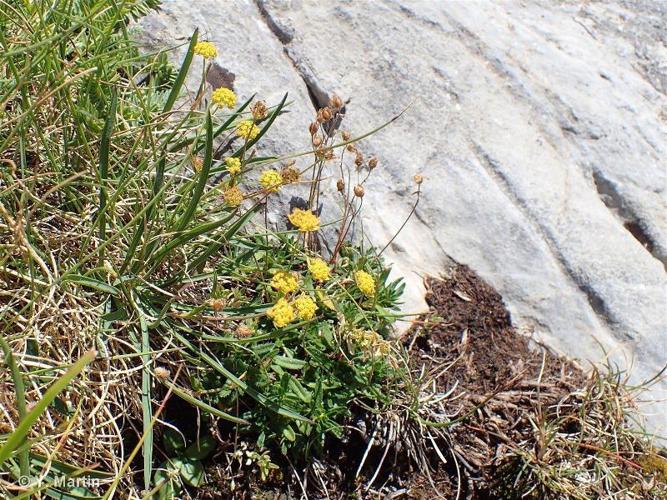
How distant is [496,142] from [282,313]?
2.00m

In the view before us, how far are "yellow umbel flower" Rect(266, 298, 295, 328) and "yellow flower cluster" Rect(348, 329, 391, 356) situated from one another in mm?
438

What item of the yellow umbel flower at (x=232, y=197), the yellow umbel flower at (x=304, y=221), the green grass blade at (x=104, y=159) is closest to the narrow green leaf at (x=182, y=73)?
the green grass blade at (x=104, y=159)

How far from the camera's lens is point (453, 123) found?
3.78m

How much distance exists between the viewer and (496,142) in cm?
377

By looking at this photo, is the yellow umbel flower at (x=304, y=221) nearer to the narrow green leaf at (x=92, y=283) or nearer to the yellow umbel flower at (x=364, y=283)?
the yellow umbel flower at (x=364, y=283)

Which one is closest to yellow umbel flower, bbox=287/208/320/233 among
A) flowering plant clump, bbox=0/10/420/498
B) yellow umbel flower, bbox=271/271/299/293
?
flowering plant clump, bbox=0/10/420/498

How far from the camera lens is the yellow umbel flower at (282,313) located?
7.28 feet

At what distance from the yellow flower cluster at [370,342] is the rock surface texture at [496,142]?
1.75 ft

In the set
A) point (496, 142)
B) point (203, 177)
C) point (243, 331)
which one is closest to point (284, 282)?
point (243, 331)

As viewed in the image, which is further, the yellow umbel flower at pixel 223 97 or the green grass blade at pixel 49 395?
the yellow umbel flower at pixel 223 97

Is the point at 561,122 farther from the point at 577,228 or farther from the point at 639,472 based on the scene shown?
the point at 639,472

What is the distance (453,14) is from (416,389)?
94.8 inches

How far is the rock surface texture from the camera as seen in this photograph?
3.43m

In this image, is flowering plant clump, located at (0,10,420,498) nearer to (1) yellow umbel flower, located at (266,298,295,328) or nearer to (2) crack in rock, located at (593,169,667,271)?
(1) yellow umbel flower, located at (266,298,295,328)
